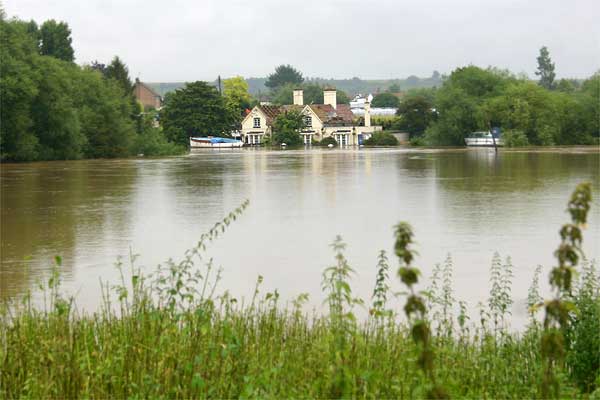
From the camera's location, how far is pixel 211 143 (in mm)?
110812

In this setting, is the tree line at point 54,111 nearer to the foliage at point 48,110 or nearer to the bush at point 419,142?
the foliage at point 48,110

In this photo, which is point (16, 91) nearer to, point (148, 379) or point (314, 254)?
point (314, 254)

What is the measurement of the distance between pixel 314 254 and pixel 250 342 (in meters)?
8.26

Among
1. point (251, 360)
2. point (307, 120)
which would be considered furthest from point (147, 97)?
point (251, 360)

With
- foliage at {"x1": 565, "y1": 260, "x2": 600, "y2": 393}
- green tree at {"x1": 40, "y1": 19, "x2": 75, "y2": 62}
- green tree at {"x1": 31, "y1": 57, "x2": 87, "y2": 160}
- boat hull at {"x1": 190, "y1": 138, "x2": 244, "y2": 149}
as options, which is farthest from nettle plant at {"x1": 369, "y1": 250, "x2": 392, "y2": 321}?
boat hull at {"x1": 190, "y1": 138, "x2": 244, "y2": 149}

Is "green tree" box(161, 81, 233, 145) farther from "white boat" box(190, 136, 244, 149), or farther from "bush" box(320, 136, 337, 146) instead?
"bush" box(320, 136, 337, 146)

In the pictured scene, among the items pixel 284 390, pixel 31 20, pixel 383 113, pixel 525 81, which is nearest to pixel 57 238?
pixel 284 390

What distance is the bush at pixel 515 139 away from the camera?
8962 cm

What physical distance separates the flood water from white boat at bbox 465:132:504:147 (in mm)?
55115

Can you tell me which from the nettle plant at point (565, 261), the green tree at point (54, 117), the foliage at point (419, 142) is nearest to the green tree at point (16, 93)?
the green tree at point (54, 117)

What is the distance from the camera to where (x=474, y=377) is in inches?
266

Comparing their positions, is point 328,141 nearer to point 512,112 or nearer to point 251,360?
point 512,112

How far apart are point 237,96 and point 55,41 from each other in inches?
2271

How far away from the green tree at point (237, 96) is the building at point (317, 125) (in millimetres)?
3641
